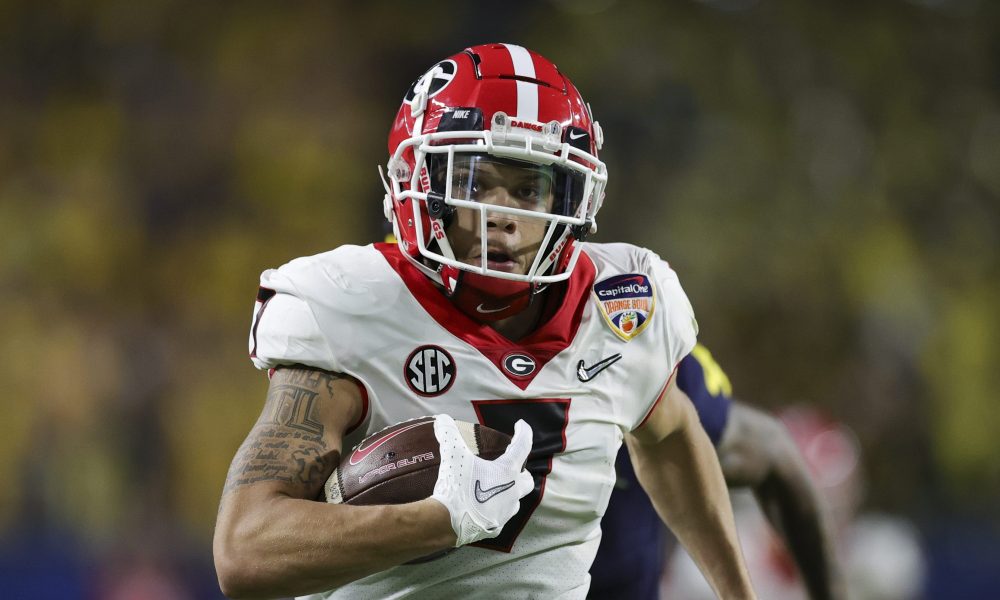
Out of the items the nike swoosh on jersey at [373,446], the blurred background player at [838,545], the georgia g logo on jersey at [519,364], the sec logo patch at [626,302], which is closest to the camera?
the nike swoosh on jersey at [373,446]

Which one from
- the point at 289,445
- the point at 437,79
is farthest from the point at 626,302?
the point at 289,445

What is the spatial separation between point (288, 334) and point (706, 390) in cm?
143

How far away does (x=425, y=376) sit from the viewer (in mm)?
1699

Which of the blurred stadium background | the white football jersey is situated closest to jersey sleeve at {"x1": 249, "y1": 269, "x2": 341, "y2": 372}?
the white football jersey

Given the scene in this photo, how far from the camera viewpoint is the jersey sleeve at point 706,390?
2.76m

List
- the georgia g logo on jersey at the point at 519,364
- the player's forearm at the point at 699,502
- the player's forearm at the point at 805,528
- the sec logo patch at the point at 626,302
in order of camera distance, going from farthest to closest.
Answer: the player's forearm at the point at 805,528 < the player's forearm at the point at 699,502 < the sec logo patch at the point at 626,302 < the georgia g logo on jersey at the point at 519,364

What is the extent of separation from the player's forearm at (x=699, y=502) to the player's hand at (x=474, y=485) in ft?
2.02

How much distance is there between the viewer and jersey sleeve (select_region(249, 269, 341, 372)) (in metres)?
1.64

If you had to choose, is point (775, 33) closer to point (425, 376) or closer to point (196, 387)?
point (196, 387)

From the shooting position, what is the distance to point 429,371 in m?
1.70

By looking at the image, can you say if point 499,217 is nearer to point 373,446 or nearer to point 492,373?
point 492,373

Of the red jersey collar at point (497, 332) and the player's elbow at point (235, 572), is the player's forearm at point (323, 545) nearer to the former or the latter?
the player's elbow at point (235, 572)

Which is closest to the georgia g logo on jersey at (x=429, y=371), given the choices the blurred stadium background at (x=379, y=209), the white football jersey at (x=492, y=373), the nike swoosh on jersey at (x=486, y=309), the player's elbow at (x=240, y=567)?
the white football jersey at (x=492, y=373)

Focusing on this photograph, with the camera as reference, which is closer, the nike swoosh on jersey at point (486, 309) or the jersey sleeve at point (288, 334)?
the jersey sleeve at point (288, 334)
